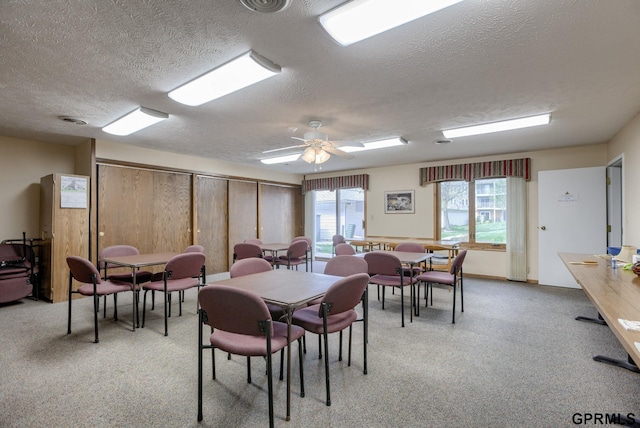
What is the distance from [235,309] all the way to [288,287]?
2.04 ft

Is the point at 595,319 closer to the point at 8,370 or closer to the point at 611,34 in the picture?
the point at 611,34

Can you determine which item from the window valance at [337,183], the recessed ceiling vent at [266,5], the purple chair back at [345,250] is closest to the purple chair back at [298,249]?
the purple chair back at [345,250]

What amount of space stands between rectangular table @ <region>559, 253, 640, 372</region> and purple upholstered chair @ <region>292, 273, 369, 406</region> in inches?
49.4

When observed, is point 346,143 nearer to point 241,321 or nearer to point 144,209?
point 241,321

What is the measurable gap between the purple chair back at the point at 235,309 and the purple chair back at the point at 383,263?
214 cm

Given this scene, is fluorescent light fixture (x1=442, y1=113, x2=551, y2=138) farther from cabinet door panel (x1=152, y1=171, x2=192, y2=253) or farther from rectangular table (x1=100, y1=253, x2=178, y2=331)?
cabinet door panel (x1=152, y1=171, x2=192, y2=253)

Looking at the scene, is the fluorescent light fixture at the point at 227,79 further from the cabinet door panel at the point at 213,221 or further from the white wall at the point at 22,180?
the white wall at the point at 22,180

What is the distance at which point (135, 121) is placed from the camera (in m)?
3.70

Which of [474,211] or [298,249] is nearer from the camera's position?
[298,249]

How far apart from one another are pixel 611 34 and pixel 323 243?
713 cm

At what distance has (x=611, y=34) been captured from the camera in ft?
6.40

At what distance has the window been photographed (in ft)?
19.3

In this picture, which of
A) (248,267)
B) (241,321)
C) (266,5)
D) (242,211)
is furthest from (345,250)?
(242,211)

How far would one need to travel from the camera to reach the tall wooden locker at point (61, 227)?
427 centimetres
